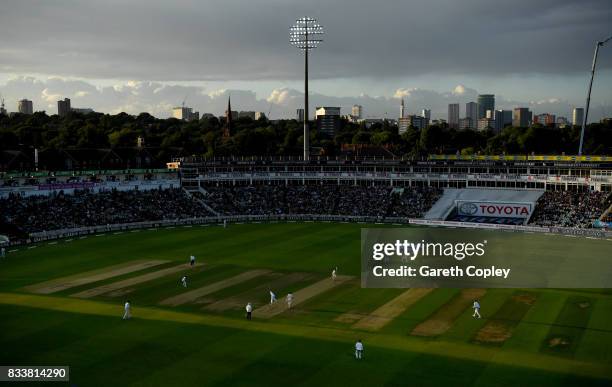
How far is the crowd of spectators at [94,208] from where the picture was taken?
6581 cm

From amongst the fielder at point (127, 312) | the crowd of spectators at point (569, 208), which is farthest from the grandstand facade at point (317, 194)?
the fielder at point (127, 312)

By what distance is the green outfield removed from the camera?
2564 centimetres

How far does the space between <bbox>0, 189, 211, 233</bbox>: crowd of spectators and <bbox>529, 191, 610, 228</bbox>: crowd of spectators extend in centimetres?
4278

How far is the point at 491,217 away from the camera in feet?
251

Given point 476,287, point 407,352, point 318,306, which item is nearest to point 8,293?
point 318,306

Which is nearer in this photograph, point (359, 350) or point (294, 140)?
point (359, 350)

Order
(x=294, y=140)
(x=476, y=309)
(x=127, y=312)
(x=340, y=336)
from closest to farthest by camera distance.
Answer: (x=340, y=336), (x=127, y=312), (x=476, y=309), (x=294, y=140)

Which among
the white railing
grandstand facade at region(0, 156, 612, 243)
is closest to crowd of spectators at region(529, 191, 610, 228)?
grandstand facade at region(0, 156, 612, 243)

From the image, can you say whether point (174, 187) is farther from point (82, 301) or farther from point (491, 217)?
point (82, 301)

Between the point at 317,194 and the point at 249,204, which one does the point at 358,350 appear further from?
the point at 317,194

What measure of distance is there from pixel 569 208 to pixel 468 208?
1219 centimetres

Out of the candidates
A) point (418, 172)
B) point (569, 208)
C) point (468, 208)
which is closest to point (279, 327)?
point (468, 208)

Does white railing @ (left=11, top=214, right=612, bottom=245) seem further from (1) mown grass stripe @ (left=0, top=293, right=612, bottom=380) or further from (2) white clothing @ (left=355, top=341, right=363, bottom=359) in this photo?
(2) white clothing @ (left=355, top=341, right=363, bottom=359)

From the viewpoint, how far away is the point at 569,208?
7269cm
